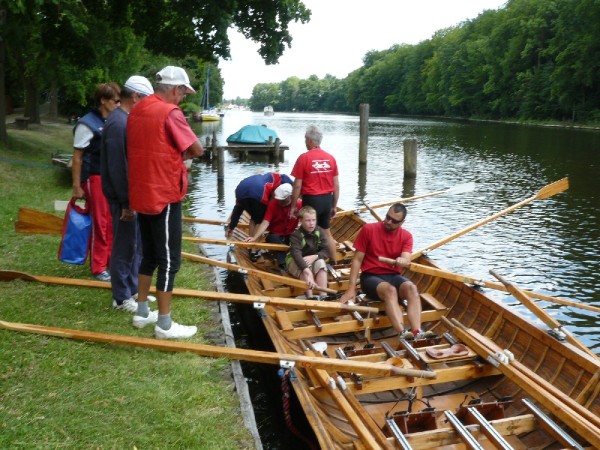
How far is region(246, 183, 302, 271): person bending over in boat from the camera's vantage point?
8484 millimetres

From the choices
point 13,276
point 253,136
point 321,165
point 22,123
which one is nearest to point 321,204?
point 321,165

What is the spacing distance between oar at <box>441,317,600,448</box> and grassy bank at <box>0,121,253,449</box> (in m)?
2.40

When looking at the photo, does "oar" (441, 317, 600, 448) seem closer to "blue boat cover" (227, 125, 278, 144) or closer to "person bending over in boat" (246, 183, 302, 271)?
"person bending over in boat" (246, 183, 302, 271)

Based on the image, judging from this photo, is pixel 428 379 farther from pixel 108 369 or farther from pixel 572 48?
pixel 572 48

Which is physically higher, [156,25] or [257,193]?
[156,25]

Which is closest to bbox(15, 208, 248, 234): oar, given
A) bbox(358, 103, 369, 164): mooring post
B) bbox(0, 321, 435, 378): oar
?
bbox(0, 321, 435, 378): oar

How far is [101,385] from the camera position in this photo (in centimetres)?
449

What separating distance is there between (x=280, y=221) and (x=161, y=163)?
13.7 feet

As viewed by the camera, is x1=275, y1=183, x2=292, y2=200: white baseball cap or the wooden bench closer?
x1=275, y1=183, x2=292, y2=200: white baseball cap

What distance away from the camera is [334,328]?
6.42m

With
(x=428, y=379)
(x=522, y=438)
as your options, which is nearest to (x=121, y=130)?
(x=428, y=379)

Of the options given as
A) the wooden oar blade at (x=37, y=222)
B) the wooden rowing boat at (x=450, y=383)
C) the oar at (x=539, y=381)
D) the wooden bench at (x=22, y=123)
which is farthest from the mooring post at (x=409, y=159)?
the wooden oar blade at (x=37, y=222)

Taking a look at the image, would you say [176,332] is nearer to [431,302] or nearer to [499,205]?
[431,302]

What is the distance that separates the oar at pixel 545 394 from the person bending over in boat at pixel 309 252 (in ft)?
7.38
